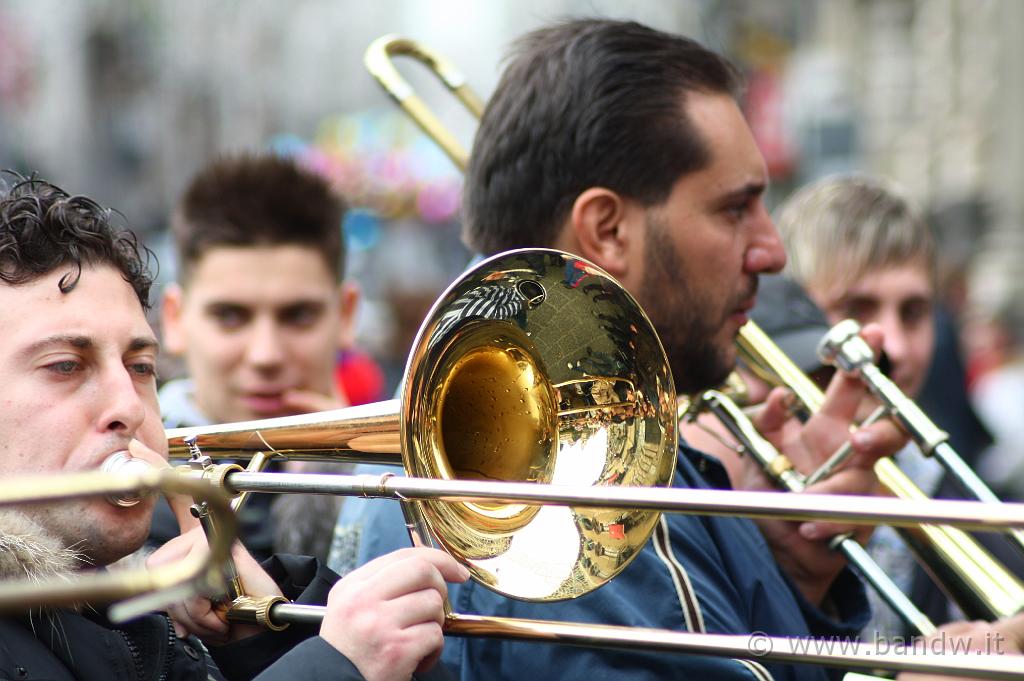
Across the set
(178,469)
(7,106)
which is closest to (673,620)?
(178,469)

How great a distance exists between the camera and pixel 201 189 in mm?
4094

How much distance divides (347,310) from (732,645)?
9.17ft

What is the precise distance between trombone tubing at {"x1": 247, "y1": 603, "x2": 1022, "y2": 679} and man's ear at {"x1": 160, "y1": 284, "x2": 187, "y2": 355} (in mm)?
2189

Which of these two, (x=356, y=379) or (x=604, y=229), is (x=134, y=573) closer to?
(x=604, y=229)

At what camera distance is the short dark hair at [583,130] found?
2.81 metres

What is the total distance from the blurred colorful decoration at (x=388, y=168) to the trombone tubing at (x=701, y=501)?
28.6 metres

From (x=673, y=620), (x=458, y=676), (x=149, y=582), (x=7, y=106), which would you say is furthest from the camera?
(x=7, y=106)

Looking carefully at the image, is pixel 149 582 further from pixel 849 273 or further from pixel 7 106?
pixel 7 106

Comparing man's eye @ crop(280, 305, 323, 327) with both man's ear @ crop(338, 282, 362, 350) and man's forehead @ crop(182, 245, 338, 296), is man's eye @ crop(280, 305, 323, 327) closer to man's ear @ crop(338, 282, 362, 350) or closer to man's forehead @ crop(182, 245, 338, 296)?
man's forehead @ crop(182, 245, 338, 296)

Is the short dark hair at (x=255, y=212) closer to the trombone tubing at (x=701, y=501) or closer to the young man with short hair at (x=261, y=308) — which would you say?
the young man with short hair at (x=261, y=308)

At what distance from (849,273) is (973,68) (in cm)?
1838

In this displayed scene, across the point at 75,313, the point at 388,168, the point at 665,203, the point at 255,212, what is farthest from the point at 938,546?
the point at 388,168

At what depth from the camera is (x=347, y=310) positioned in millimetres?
4484

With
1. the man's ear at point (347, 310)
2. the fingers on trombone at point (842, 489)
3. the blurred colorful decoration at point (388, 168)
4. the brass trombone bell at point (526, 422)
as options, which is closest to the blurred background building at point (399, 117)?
the blurred colorful decoration at point (388, 168)
